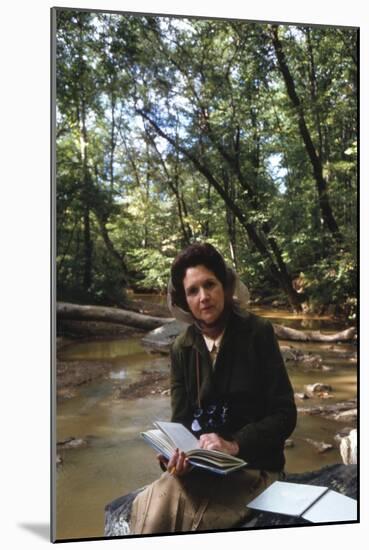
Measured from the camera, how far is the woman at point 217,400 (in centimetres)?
417

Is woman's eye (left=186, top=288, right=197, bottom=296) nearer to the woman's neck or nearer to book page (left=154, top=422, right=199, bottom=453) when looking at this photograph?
the woman's neck

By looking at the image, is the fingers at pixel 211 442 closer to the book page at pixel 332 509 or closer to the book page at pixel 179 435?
the book page at pixel 179 435

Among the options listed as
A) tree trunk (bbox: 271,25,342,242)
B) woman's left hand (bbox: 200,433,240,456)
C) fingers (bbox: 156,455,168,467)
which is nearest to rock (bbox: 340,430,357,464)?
woman's left hand (bbox: 200,433,240,456)

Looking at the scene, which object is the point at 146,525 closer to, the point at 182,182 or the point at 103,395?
the point at 103,395

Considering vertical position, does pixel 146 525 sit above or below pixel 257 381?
below

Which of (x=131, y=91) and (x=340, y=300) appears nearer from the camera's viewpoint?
(x=131, y=91)

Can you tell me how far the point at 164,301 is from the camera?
4.27 metres

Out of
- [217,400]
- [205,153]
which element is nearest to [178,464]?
[217,400]

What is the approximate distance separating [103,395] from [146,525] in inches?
29.8

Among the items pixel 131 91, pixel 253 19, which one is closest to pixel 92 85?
pixel 131 91

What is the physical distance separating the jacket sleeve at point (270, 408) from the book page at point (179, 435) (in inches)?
10.2

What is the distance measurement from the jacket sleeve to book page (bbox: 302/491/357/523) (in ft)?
1.40

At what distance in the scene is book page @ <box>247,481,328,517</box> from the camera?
14.0 feet

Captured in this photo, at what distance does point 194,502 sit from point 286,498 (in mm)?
546
